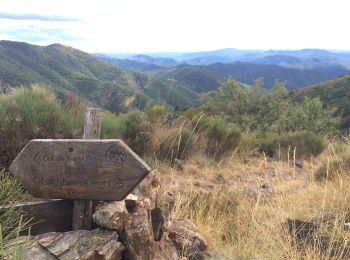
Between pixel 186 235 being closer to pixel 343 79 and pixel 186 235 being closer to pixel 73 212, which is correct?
pixel 73 212

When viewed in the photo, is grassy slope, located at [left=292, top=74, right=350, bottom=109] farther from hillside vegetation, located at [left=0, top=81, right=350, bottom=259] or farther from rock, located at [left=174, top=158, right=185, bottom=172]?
rock, located at [left=174, top=158, right=185, bottom=172]

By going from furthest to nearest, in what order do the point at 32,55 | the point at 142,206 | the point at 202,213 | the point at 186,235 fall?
the point at 32,55, the point at 202,213, the point at 186,235, the point at 142,206

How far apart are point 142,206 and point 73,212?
562mm

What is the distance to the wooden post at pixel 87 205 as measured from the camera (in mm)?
3301

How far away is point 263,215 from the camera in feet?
15.5

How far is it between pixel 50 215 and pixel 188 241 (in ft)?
4.14

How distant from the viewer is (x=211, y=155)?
866cm

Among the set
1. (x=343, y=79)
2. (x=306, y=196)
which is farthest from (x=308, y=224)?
(x=343, y=79)

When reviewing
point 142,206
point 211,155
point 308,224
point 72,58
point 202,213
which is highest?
point 142,206

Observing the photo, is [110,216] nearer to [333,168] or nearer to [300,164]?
[333,168]

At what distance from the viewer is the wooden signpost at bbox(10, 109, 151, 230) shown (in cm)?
315

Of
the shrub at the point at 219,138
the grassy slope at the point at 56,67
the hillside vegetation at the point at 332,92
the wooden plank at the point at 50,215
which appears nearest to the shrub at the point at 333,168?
the shrub at the point at 219,138

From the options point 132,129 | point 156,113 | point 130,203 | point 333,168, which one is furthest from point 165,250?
point 156,113

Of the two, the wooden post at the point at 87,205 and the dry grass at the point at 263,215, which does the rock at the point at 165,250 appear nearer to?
the dry grass at the point at 263,215
